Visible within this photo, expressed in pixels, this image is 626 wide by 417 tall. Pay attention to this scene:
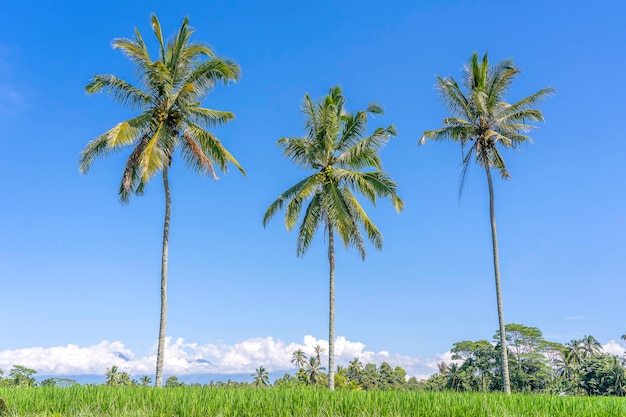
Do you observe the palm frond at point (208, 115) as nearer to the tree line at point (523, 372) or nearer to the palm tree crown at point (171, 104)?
the palm tree crown at point (171, 104)

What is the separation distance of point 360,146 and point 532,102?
338 inches

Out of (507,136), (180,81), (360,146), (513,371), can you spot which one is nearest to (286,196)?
(360,146)

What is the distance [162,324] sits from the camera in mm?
18516

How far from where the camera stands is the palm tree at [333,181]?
2236 centimetres

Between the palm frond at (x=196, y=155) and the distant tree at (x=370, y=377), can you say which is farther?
the distant tree at (x=370, y=377)

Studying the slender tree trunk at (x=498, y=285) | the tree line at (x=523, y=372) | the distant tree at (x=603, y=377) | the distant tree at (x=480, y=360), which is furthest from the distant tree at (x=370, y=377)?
the slender tree trunk at (x=498, y=285)

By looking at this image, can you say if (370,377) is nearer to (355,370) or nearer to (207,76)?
(355,370)

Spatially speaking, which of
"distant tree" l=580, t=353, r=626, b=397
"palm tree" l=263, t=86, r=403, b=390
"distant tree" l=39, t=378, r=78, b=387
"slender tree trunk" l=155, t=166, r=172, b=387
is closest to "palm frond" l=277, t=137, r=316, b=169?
"palm tree" l=263, t=86, r=403, b=390

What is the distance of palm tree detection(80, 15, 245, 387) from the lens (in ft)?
62.2

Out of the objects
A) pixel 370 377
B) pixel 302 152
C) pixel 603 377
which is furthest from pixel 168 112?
pixel 370 377

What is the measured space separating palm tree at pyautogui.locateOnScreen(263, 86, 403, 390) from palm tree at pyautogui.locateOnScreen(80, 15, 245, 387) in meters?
4.07

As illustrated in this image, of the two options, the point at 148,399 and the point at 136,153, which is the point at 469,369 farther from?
the point at 148,399

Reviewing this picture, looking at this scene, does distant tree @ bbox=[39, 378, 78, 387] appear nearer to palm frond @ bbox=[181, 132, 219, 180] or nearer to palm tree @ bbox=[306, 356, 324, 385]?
palm frond @ bbox=[181, 132, 219, 180]

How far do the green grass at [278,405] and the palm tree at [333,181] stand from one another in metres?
12.8
